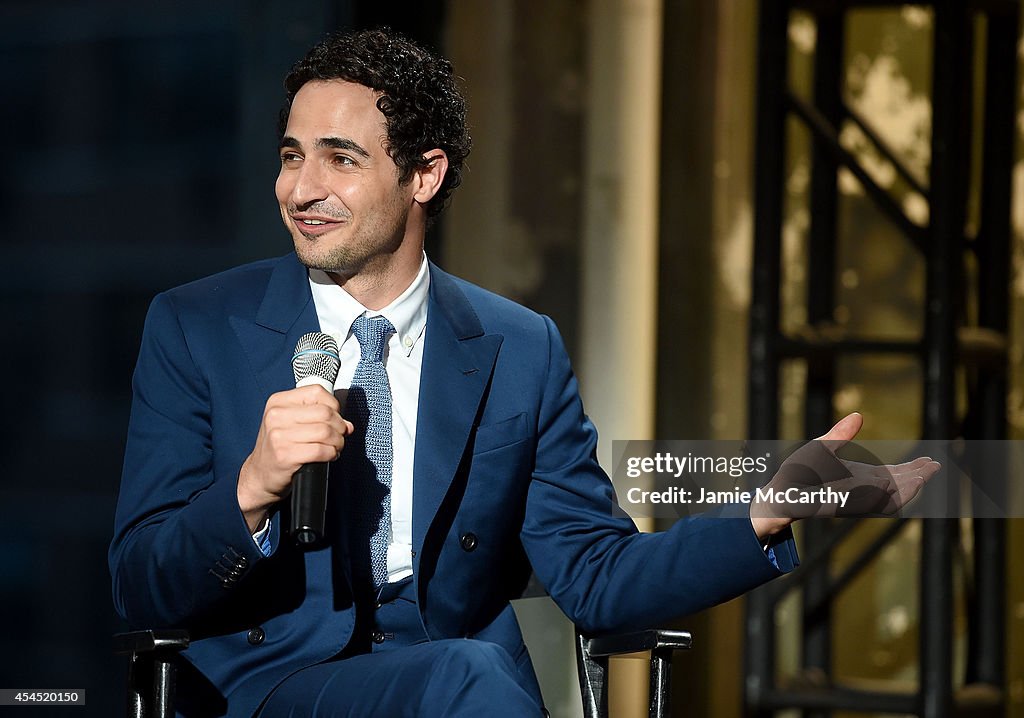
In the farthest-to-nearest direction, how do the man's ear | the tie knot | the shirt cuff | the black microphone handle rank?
the man's ear, the tie knot, the shirt cuff, the black microphone handle

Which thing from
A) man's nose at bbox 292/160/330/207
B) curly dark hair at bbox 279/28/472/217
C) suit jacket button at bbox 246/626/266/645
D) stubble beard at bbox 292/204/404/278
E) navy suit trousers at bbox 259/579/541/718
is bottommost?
navy suit trousers at bbox 259/579/541/718

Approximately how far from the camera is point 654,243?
385cm

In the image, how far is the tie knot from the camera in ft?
6.13

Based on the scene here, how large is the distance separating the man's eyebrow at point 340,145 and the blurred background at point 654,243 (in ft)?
3.06

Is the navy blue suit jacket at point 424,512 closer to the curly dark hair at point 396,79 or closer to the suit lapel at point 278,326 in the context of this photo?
the suit lapel at point 278,326

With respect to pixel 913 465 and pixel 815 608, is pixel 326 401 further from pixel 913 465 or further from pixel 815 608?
pixel 815 608

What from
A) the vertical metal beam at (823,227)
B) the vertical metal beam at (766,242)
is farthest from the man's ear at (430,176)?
the vertical metal beam at (823,227)

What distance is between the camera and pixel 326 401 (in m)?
1.48

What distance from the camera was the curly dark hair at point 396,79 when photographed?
1.85 m

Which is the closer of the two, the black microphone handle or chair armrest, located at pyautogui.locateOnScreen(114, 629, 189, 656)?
the black microphone handle

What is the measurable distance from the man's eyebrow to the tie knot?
221mm

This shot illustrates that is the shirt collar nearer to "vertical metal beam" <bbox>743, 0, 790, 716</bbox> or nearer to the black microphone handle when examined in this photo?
the black microphone handle

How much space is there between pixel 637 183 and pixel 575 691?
1369 millimetres

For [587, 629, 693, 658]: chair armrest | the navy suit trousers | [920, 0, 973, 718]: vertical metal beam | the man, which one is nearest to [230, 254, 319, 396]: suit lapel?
the man
